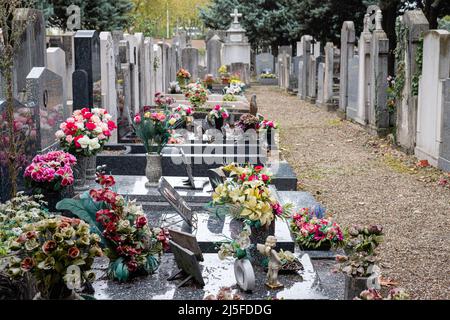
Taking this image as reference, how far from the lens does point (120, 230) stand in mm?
5465

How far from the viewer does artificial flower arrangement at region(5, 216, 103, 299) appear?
4.47m

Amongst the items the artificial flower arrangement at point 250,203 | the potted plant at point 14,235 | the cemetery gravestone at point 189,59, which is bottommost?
the potted plant at point 14,235

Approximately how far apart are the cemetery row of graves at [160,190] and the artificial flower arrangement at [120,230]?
0.01 metres

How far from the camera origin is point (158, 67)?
18750mm

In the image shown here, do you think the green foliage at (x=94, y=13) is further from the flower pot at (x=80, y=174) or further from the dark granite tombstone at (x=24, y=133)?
the dark granite tombstone at (x=24, y=133)

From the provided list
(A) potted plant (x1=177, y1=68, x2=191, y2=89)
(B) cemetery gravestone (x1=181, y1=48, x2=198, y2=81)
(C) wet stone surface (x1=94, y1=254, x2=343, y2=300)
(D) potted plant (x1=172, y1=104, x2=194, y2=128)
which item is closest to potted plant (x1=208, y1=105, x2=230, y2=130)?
(D) potted plant (x1=172, y1=104, x2=194, y2=128)

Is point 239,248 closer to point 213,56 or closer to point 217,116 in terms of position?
point 217,116

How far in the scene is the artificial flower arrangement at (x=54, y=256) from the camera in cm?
447

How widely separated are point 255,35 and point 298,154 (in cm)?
2666

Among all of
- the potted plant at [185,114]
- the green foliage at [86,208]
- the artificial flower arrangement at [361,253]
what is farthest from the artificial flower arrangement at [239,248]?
the potted plant at [185,114]

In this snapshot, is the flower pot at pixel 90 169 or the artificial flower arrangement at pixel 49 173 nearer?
the artificial flower arrangement at pixel 49 173

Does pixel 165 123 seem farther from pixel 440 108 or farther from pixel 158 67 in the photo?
pixel 158 67

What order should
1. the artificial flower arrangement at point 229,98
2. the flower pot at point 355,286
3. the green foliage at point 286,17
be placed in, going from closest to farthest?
1. the flower pot at point 355,286
2. the artificial flower arrangement at point 229,98
3. the green foliage at point 286,17
